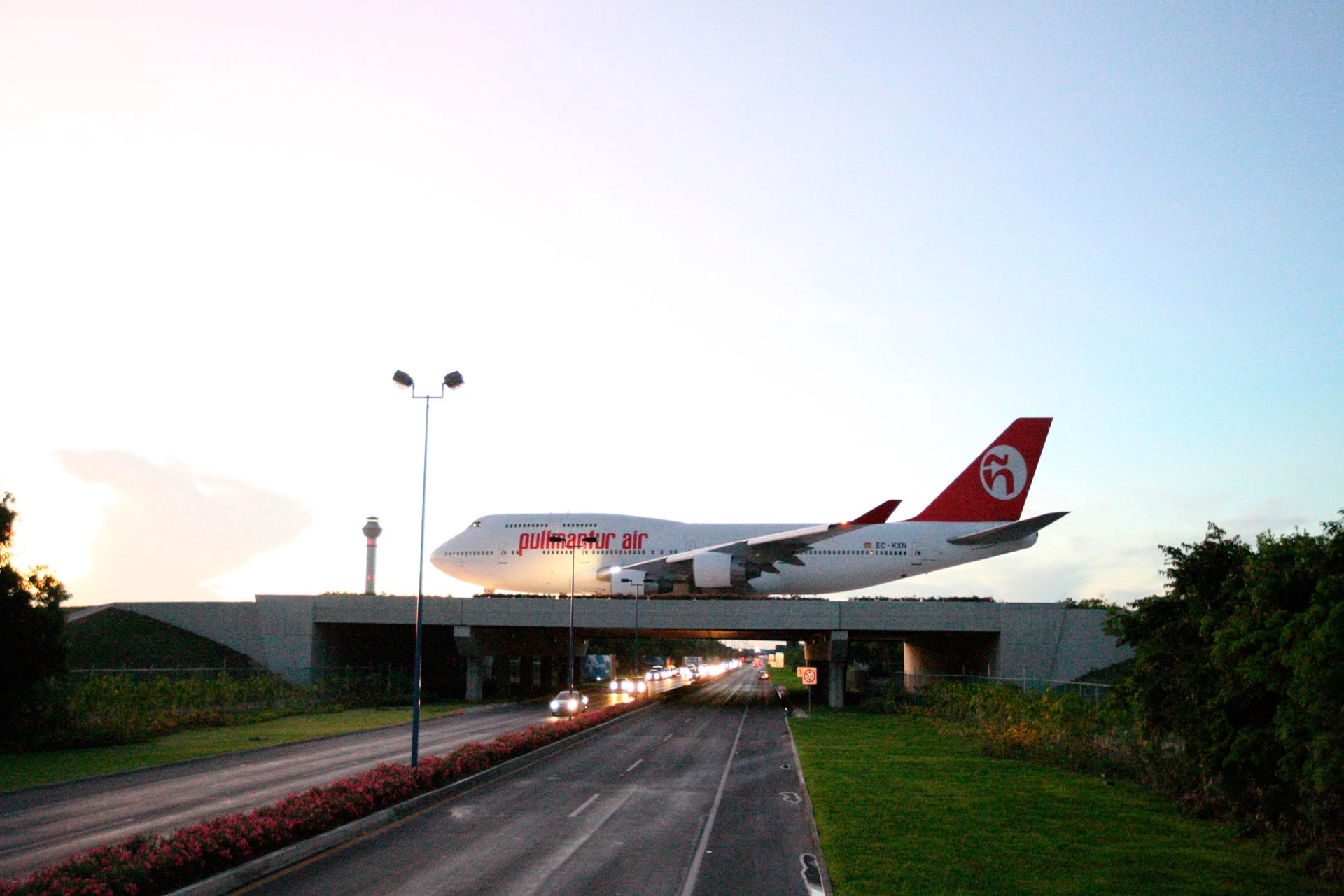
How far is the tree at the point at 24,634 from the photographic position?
106 ft

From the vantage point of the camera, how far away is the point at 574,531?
6431 centimetres

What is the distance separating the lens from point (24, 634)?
1297 inches

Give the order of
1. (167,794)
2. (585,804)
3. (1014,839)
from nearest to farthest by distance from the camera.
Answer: (1014,839), (585,804), (167,794)

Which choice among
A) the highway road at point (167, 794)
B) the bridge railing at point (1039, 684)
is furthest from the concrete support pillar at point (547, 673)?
the highway road at point (167, 794)

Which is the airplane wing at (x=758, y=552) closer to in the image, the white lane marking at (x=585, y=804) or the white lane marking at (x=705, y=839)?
the white lane marking at (x=705, y=839)

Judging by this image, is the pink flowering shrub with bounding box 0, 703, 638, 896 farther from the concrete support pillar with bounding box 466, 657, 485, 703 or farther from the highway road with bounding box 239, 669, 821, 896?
the concrete support pillar with bounding box 466, 657, 485, 703

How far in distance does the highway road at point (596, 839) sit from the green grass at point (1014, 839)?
926 mm

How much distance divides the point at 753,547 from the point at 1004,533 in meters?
15.2

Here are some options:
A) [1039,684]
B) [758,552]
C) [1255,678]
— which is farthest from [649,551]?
[1255,678]

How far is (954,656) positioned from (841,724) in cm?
2975

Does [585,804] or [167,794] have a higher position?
[167,794]

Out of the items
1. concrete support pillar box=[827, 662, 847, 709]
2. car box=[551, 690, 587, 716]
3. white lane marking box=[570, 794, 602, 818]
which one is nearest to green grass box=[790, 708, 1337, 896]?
white lane marking box=[570, 794, 602, 818]

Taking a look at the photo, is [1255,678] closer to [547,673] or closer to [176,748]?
[176,748]

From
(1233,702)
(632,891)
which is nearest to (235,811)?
(632,891)
